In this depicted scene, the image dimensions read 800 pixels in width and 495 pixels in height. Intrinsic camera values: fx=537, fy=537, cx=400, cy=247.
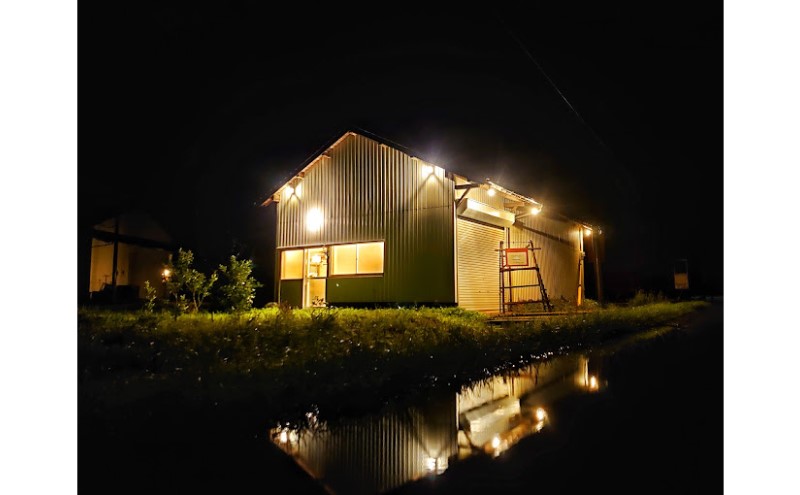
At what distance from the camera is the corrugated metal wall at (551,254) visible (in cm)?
2195

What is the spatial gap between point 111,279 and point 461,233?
16262 millimetres

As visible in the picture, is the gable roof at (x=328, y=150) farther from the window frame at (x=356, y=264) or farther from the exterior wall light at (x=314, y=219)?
the window frame at (x=356, y=264)

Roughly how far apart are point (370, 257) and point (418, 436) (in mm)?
14005

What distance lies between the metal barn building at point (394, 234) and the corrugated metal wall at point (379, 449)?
11390mm

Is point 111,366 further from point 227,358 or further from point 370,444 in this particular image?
point 370,444

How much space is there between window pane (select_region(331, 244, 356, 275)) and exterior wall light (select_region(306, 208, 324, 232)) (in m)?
1.08

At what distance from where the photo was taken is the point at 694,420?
5184 mm

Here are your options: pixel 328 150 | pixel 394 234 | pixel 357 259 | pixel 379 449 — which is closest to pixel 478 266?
pixel 394 234

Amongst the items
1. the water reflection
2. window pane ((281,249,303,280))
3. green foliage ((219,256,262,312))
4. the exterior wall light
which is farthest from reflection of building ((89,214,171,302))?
the water reflection

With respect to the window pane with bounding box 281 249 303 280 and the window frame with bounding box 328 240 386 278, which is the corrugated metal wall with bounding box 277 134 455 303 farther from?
the window pane with bounding box 281 249 303 280

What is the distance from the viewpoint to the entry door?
20.3 m

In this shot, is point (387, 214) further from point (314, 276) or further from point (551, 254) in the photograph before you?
point (551, 254)

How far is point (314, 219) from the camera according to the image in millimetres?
20312

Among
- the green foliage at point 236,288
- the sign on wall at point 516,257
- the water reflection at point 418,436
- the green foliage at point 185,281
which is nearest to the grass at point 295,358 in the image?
the water reflection at point 418,436
